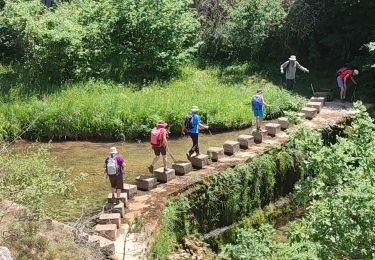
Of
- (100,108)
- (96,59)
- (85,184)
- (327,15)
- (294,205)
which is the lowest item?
(294,205)

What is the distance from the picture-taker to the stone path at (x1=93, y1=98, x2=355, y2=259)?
9.41 metres

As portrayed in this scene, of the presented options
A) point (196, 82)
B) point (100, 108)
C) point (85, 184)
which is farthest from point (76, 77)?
point (85, 184)

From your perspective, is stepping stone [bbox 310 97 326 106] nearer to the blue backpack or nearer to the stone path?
the stone path

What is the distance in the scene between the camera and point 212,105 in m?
17.1

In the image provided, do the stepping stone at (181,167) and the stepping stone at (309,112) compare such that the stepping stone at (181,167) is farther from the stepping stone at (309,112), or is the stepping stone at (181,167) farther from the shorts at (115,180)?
the stepping stone at (309,112)

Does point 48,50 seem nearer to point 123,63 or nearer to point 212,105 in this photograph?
point 123,63

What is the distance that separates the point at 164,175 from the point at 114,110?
5.25m

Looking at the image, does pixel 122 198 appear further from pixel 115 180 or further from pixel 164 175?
pixel 164 175

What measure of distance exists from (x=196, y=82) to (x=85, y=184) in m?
8.41

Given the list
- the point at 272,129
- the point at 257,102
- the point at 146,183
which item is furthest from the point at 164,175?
the point at 272,129

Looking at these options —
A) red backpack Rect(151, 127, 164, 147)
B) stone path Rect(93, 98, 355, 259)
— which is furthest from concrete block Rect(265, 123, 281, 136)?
red backpack Rect(151, 127, 164, 147)

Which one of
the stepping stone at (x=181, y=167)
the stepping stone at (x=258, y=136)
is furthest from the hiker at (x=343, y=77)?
the stepping stone at (x=181, y=167)

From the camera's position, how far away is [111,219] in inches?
388

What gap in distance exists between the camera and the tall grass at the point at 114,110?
53.9ft
